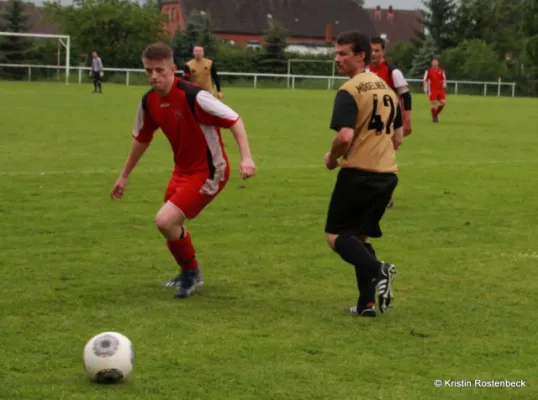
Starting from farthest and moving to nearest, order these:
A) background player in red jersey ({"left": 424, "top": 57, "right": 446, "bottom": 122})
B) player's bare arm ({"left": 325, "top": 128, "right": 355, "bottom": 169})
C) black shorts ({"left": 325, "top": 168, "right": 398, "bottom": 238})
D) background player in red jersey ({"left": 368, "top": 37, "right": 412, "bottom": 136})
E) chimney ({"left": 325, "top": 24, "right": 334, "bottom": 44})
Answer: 1. chimney ({"left": 325, "top": 24, "right": 334, "bottom": 44})
2. background player in red jersey ({"left": 424, "top": 57, "right": 446, "bottom": 122})
3. background player in red jersey ({"left": 368, "top": 37, "right": 412, "bottom": 136})
4. black shorts ({"left": 325, "top": 168, "right": 398, "bottom": 238})
5. player's bare arm ({"left": 325, "top": 128, "right": 355, "bottom": 169})

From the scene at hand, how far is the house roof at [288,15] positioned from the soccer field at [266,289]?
3650 inches

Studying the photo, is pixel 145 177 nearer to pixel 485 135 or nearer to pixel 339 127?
pixel 339 127

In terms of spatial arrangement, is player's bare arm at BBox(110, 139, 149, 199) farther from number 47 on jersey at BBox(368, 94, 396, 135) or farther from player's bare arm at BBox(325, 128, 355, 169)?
number 47 on jersey at BBox(368, 94, 396, 135)

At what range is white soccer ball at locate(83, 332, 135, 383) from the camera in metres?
5.63

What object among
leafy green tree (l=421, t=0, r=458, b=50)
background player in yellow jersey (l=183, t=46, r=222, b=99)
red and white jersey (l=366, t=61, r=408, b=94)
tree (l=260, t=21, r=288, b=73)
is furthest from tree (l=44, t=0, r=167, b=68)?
red and white jersey (l=366, t=61, r=408, b=94)

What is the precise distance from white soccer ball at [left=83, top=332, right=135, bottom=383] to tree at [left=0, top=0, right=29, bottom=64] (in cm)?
5833

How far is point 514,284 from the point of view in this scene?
8.63 metres

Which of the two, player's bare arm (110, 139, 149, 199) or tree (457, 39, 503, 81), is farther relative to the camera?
tree (457, 39, 503, 81)

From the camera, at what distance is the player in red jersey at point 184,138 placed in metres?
7.84

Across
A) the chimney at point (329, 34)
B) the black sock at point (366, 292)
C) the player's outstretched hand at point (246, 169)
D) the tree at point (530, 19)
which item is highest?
the tree at point (530, 19)

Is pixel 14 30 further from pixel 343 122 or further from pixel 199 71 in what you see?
pixel 343 122

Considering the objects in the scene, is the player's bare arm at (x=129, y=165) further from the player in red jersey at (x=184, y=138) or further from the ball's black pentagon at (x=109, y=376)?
the ball's black pentagon at (x=109, y=376)

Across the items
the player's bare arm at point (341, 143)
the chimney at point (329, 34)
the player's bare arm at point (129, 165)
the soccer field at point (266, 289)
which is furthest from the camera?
the chimney at point (329, 34)

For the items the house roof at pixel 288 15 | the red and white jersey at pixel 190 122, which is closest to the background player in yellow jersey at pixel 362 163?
the red and white jersey at pixel 190 122
